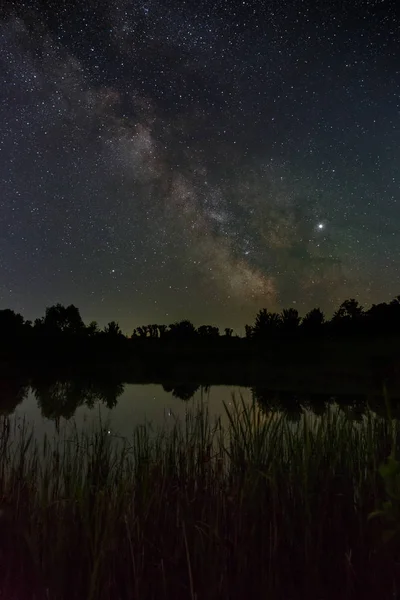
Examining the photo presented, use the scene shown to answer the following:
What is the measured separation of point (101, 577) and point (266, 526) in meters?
1.21

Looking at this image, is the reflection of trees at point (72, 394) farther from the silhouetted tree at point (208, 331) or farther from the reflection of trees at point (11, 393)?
the silhouetted tree at point (208, 331)

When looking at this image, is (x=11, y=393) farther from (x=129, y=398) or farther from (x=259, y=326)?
(x=259, y=326)

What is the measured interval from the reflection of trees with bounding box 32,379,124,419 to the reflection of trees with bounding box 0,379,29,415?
47cm

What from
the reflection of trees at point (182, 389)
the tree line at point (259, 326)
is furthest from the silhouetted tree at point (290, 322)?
the reflection of trees at point (182, 389)

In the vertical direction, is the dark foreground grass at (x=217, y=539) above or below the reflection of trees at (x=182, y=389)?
below

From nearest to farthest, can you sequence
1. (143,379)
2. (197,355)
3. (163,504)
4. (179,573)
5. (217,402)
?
(179,573) → (163,504) → (217,402) → (143,379) → (197,355)

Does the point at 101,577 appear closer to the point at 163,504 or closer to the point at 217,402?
the point at 163,504

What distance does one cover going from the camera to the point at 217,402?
18.0 m

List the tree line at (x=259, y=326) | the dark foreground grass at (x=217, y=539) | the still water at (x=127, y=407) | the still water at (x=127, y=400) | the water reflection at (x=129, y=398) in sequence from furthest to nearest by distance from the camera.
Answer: the tree line at (x=259, y=326) → the water reflection at (x=129, y=398) → the still water at (x=127, y=400) → the still water at (x=127, y=407) → the dark foreground grass at (x=217, y=539)

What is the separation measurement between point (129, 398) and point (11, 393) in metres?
4.92

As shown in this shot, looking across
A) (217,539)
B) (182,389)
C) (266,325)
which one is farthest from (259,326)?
(217,539)

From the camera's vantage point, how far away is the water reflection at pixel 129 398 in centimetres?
1545

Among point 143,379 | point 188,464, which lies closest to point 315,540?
point 188,464

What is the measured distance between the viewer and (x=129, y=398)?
61.7ft
